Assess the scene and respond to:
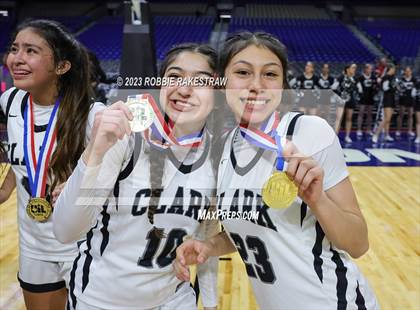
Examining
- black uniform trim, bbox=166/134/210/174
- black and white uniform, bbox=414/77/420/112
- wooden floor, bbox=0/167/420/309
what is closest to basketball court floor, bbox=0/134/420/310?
wooden floor, bbox=0/167/420/309

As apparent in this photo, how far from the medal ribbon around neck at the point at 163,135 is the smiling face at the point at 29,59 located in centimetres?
24

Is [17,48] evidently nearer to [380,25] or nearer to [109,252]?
[109,252]

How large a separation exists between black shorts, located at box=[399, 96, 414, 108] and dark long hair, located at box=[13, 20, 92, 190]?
11.7 ft

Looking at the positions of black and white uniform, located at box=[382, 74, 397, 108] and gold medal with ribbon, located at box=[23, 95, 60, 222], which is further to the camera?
black and white uniform, located at box=[382, 74, 397, 108]

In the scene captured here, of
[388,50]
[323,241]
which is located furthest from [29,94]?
[388,50]

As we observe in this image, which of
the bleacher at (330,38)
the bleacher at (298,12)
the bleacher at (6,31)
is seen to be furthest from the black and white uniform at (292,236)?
the bleacher at (298,12)

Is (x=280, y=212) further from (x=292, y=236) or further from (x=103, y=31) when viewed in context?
(x=103, y=31)

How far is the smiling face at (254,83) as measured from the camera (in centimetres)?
52

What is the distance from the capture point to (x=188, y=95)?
556mm

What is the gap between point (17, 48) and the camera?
677 millimetres

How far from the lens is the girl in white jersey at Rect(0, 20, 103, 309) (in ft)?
2.24

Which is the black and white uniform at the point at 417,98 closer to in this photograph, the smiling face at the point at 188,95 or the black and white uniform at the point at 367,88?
the black and white uniform at the point at 367,88

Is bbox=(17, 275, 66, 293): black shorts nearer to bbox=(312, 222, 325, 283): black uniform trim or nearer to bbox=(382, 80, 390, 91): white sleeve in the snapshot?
bbox=(312, 222, 325, 283): black uniform trim

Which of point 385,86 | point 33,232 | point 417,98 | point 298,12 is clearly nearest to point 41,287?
point 33,232
